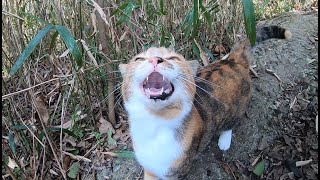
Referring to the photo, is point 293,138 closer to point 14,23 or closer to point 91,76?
point 91,76

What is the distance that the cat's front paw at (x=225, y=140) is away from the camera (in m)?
2.48

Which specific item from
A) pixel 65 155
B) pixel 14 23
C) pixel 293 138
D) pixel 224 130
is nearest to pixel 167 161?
pixel 224 130

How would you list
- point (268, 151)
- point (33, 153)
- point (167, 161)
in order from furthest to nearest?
point (268, 151)
point (33, 153)
point (167, 161)

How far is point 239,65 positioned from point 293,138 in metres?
0.59

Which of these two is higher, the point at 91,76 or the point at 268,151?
the point at 91,76

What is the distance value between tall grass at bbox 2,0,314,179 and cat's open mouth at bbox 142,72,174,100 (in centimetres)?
40

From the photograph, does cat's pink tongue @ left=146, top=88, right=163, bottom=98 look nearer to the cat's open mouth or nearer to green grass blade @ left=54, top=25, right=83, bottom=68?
the cat's open mouth

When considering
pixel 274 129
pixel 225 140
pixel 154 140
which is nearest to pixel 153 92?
pixel 154 140

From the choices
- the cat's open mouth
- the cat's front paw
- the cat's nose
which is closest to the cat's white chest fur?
the cat's open mouth

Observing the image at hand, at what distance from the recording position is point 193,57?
9.68 ft

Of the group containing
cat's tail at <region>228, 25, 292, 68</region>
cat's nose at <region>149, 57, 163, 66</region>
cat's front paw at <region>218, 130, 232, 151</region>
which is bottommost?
cat's front paw at <region>218, 130, 232, 151</region>

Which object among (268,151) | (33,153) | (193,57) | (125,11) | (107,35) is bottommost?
(268,151)

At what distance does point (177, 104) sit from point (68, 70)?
96cm

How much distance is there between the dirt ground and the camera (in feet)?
7.86
